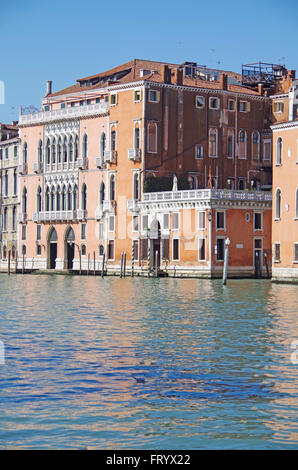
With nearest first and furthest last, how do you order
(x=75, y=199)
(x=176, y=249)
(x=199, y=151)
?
1. (x=176, y=249)
2. (x=199, y=151)
3. (x=75, y=199)

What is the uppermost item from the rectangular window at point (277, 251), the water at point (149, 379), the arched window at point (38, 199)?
the arched window at point (38, 199)

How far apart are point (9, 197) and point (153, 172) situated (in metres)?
17.9

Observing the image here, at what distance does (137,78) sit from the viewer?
190 ft

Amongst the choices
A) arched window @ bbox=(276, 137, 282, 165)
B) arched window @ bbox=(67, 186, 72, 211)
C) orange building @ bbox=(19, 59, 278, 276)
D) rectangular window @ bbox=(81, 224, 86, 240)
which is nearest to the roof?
orange building @ bbox=(19, 59, 278, 276)

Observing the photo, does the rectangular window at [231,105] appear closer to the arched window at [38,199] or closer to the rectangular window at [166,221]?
the rectangular window at [166,221]

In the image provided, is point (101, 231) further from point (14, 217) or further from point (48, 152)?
point (14, 217)

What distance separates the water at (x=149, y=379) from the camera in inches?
435

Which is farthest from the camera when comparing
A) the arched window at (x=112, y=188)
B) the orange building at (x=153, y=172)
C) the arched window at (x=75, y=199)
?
the arched window at (x=75, y=199)

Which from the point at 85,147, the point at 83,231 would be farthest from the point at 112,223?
the point at 85,147

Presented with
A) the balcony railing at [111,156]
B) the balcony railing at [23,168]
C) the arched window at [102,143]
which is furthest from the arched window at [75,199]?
the balcony railing at [23,168]

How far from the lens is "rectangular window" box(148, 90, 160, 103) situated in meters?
56.3

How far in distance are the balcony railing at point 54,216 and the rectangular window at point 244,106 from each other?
12485 mm

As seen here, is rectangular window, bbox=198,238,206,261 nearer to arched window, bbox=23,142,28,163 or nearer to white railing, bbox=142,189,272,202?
white railing, bbox=142,189,272,202

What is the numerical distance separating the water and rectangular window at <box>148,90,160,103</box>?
2925cm
